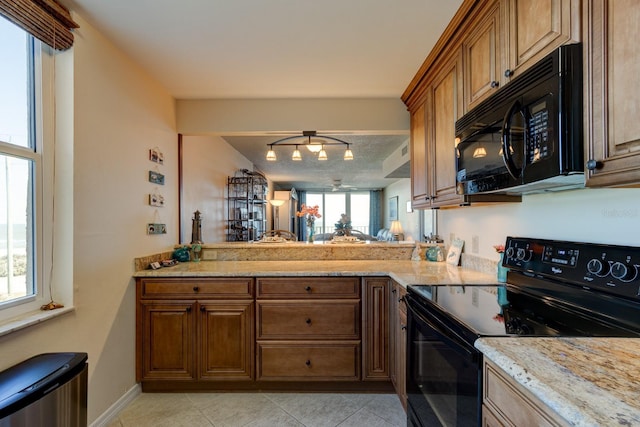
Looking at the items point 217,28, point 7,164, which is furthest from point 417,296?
point 7,164

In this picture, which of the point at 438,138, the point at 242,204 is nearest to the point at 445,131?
the point at 438,138

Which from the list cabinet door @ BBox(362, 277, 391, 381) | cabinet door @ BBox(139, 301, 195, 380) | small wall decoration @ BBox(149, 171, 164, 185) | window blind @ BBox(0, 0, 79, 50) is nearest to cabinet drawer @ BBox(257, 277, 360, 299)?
cabinet door @ BBox(362, 277, 391, 381)

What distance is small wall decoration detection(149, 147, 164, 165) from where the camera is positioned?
7.74 feet

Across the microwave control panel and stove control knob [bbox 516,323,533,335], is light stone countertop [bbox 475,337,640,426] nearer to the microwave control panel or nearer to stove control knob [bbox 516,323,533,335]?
stove control knob [bbox 516,323,533,335]

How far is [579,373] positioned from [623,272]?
600 millimetres

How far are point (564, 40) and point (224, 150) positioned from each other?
3889mm

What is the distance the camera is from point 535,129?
105cm

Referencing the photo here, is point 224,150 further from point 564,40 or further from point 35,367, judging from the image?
point 564,40

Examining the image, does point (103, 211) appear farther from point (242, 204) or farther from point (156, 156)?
point (242, 204)

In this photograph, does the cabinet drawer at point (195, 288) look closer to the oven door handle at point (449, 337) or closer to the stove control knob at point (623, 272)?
the oven door handle at point (449, 337)

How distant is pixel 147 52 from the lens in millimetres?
2010

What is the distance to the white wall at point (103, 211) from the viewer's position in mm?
1612

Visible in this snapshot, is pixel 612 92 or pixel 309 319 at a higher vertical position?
pixel 612 92

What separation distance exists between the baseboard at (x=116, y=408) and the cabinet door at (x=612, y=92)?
106 inches
